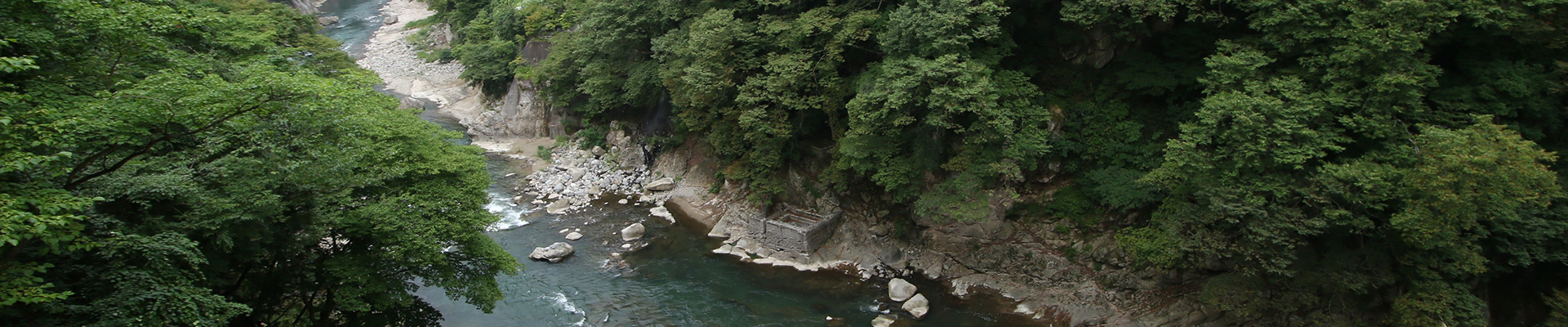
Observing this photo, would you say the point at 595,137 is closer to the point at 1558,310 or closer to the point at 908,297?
the point at 908,297

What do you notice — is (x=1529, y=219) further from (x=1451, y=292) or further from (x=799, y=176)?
(x=799, y=176)

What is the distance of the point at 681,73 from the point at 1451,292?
21505mm

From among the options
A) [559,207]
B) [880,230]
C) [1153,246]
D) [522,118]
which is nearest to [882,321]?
[880,230]

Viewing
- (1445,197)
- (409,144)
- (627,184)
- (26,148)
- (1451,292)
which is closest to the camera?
(26,148)

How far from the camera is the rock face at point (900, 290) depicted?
2092 centimetres

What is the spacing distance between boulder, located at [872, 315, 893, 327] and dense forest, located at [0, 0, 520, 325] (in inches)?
358

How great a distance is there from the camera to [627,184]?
30828mm

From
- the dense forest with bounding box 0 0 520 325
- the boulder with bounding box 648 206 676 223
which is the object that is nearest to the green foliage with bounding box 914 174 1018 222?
the boulder with bounding box 648 206 676 223

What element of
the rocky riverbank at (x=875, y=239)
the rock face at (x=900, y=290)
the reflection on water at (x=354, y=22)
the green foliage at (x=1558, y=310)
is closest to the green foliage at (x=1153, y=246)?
the rocky riverbank at (x=875, y=239)

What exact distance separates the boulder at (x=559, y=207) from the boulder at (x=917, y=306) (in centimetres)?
1411

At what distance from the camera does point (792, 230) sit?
931 inches

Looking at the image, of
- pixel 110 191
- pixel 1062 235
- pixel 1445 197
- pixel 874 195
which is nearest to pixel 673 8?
pixel 874 195

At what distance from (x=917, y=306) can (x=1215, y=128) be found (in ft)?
27.5

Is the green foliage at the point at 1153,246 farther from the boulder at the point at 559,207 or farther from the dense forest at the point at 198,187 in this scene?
the boulder at the point at 559,207
